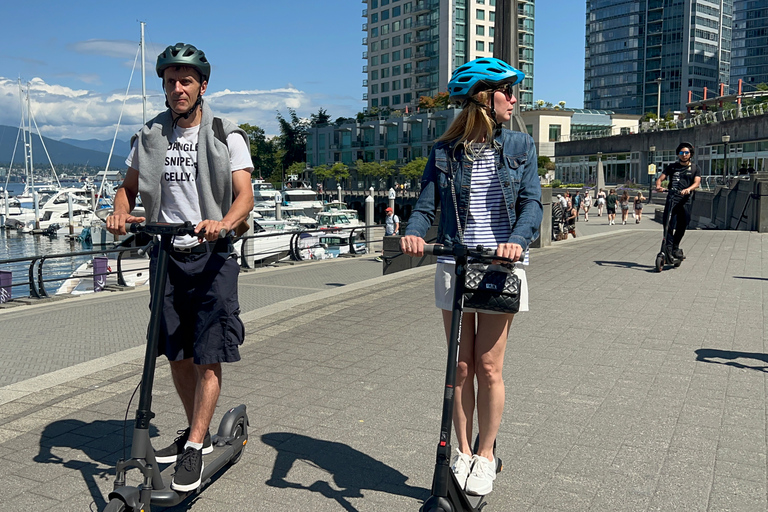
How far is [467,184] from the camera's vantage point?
330 centimetres

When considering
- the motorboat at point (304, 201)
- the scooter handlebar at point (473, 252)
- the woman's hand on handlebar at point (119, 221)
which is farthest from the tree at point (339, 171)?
the scooter handlebar at point (473, 252)

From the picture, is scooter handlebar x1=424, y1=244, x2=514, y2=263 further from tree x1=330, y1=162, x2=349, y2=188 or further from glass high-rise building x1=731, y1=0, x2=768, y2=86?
glass high-rise building x1=731, y1=0, x2=768, y2=86

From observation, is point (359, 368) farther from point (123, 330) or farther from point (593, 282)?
point (593, 282)

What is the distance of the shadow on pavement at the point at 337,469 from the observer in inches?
139

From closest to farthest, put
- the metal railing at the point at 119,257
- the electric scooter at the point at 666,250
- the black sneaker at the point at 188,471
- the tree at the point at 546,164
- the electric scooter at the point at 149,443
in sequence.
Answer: the electric scooter at the point at 149,443 → the black sneaker at the point at 188,471 → the electric scooter at the point at 666,250 → the metal railing at the point at 119,257 → the tree at the point at 546,164

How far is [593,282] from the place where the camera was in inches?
408

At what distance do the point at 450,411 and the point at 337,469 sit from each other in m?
1.14

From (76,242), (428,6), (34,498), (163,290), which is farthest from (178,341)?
(428,6)

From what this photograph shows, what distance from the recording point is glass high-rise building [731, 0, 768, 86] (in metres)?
164

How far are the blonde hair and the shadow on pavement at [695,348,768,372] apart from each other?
3.68 metres

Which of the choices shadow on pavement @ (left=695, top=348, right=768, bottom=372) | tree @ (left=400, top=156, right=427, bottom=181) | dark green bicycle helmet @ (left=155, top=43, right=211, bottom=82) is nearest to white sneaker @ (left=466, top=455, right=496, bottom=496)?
dark green bicycle helmet @ (left=155, top=43, right=211, bottom=82)

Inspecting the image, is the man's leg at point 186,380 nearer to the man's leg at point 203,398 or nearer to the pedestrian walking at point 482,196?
the man's leg at point 203,398

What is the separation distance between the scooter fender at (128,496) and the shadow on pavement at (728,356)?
4.70 metres

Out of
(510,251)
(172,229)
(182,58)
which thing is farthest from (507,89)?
(172,229)
